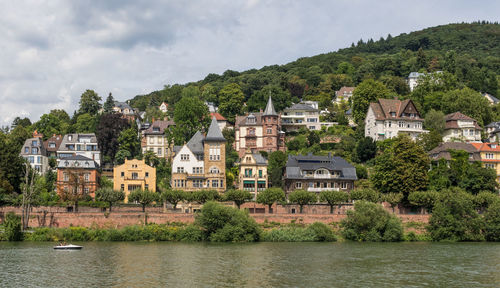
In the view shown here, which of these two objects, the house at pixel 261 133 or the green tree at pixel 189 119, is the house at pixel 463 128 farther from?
the green tree at pixel 189 119

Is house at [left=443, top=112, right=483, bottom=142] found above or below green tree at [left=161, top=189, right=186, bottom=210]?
above

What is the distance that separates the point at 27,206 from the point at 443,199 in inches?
1962

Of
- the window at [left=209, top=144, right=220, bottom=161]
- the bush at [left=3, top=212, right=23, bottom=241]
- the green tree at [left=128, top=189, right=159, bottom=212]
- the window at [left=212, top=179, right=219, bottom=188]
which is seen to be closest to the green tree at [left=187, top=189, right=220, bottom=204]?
the green tree at [left=128, top=189, right=159, bottom=212]

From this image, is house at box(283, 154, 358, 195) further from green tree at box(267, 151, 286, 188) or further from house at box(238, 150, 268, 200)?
house at box(238, 150, 268, 200)

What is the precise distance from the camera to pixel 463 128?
98.8m

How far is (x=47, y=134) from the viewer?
11200 cm

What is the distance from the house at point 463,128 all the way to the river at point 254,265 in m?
39.6

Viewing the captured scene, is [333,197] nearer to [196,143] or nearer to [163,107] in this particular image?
[196,143]

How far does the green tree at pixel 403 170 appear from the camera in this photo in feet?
249

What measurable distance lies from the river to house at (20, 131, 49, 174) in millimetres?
31859

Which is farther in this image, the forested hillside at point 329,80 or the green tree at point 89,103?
the green tree at point 89,103

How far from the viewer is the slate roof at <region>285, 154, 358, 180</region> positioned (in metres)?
83.6

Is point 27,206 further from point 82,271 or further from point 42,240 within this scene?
point 82,271

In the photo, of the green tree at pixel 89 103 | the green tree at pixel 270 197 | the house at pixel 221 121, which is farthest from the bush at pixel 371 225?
the green tree at pixel 89 103
